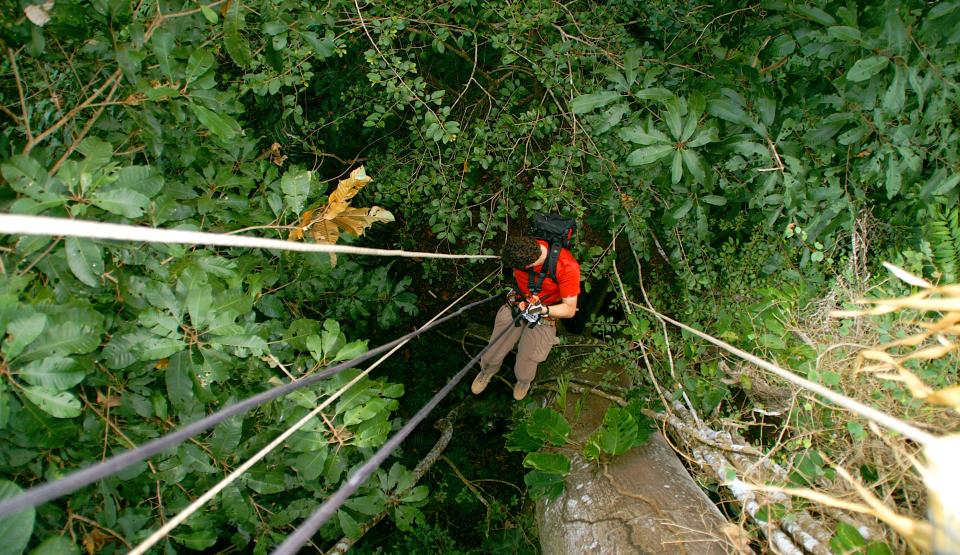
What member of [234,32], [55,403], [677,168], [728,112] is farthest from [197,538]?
[728,112]

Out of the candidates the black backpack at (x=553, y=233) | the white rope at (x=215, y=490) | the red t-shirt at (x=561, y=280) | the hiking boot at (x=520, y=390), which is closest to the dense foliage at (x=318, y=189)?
the black backpack at (x=553, y=233)

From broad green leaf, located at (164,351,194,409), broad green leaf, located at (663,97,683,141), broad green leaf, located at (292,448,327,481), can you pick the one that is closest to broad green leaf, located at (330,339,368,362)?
broad green leaf, located at (292,448,327,481)

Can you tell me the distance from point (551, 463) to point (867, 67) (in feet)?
7.57

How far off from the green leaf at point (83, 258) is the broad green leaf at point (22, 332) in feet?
0.87

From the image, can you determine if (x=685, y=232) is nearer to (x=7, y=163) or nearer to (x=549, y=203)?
(x=549, y=203)

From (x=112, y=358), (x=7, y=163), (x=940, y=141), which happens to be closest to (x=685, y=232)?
(x=940, y=141)

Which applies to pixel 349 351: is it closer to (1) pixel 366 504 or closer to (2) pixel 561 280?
(1) pixel 366 504

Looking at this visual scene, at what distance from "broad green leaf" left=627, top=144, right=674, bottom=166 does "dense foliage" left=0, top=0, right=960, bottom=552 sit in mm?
14

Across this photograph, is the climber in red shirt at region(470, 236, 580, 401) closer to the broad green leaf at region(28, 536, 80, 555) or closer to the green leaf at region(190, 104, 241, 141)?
the green leaf at region(190, 104, 241, 141)

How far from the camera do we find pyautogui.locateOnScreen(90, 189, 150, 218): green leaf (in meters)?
1.83

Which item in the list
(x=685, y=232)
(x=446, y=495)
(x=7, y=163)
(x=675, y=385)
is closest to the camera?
(x=7, y=163)

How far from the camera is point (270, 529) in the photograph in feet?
8.75

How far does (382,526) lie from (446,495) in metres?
0.55

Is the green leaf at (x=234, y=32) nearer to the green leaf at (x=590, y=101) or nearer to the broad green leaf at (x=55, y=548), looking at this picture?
the green leaf at (x=590, y=101)
